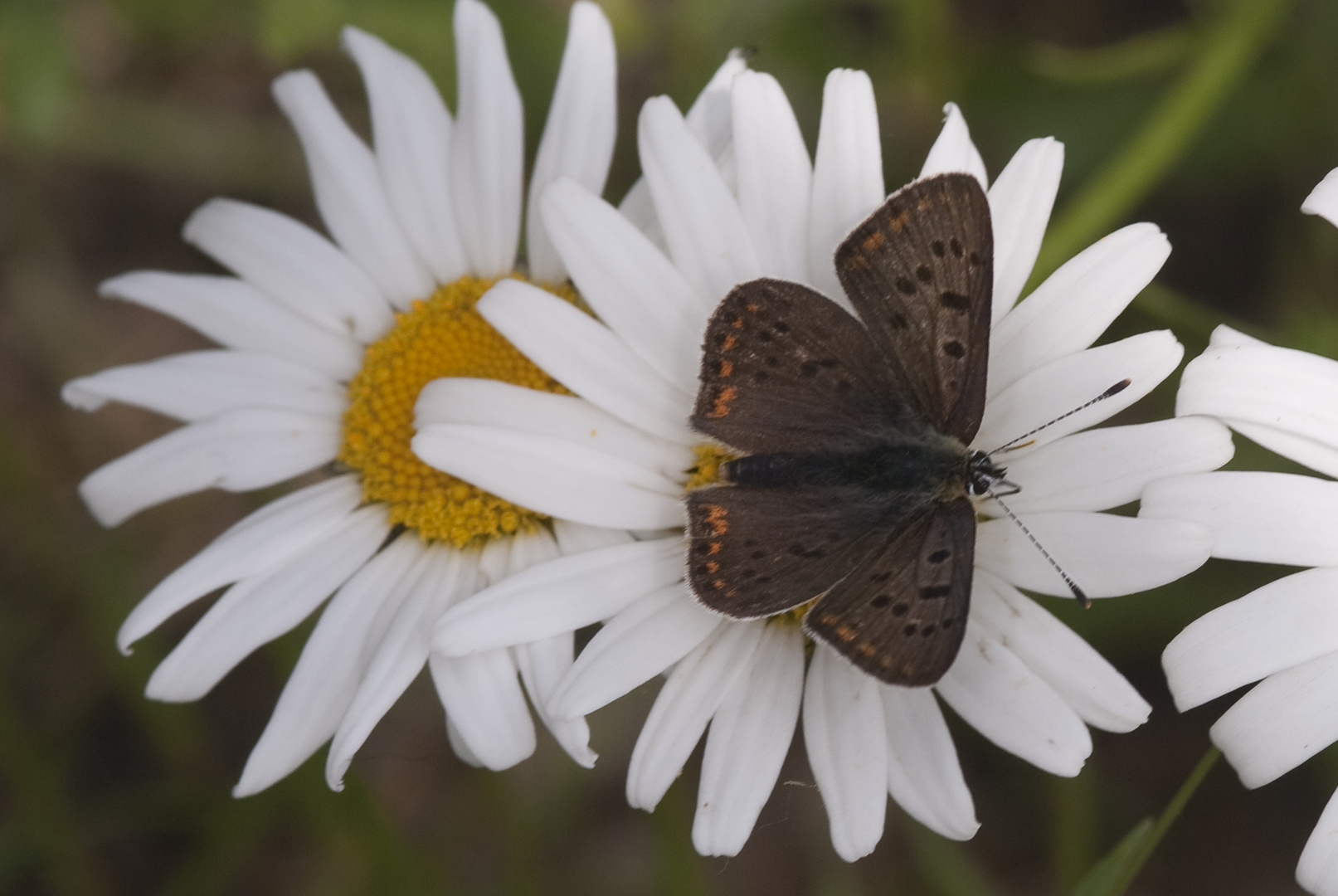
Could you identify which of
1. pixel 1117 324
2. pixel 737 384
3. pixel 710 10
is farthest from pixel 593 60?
pixel 1117 324

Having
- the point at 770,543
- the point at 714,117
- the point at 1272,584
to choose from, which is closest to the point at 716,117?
the point at 714,117

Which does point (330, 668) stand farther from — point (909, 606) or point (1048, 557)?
point (1048, 557)

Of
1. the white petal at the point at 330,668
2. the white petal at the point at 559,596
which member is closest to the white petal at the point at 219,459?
the white petal at the point at 330,668

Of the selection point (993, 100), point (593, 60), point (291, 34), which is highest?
point (291, 34)

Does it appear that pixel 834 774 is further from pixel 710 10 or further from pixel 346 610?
pixel 710 10

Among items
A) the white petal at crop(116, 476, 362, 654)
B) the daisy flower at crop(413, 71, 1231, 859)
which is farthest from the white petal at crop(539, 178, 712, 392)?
the white petal at crop(116, 476, 362, 654)

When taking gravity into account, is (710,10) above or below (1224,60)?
above
